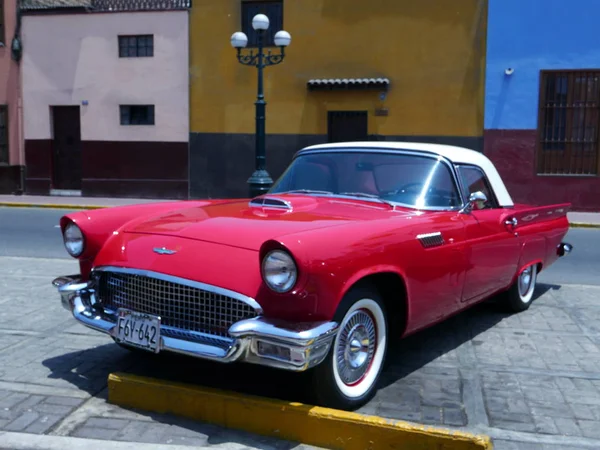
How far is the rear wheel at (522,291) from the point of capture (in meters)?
5.72

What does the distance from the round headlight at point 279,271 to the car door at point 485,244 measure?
168 cm

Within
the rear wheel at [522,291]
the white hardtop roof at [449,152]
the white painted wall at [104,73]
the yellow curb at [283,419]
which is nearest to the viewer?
the yellow curb at [283,419]

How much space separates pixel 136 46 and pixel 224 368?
16.4 m

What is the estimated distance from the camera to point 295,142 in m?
17.8

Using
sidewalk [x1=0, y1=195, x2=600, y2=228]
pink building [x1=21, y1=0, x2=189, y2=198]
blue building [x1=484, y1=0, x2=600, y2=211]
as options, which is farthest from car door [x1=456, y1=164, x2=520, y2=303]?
pink building [x1=21, y1=0, x2=189, y2=198]

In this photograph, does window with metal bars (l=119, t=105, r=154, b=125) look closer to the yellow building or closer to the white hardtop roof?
the yellow building

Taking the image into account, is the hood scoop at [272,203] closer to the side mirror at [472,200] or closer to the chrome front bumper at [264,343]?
the chrome front bumper at [264,343]

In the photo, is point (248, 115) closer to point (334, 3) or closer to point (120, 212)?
point (334, 3)

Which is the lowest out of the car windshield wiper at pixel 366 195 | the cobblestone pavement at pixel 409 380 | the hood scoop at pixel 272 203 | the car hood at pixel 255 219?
the cobblestone pavement at pixel 409 380

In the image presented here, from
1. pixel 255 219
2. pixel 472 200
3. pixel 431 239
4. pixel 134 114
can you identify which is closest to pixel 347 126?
pixel 134 114

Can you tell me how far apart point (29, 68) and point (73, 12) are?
212 centimetres

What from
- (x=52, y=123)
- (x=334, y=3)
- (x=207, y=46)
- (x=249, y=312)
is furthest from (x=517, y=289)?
(x=52, y=123)

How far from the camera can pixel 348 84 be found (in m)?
17.0

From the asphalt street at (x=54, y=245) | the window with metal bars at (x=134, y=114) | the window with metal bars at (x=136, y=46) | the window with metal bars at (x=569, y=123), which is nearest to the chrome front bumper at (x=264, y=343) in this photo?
the asphalt street at (x=54, y=245)
